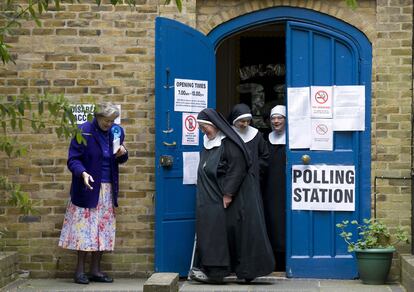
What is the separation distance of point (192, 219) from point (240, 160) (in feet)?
3.00

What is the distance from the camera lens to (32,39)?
10125 mm

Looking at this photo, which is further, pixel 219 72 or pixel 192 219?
pixel 219 72

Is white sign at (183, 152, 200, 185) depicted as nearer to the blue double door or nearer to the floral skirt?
the blue double door

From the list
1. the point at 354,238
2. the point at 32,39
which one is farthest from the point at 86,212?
the point at 354,238

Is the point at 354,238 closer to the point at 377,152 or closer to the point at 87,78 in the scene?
the point at 377,152

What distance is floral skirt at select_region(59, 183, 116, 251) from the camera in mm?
9516

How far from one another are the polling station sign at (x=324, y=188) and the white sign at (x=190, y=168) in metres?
1.05

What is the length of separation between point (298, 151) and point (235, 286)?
1.61 m

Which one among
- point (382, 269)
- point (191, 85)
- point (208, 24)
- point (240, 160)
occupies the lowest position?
point (382, 269)

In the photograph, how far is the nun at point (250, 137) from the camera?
32.4 feet

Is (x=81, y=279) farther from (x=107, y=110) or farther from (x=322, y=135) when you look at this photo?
(x=322, y=135)

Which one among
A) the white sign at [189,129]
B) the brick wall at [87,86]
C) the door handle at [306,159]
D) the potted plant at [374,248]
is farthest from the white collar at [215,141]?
the potted plant at [374,248]

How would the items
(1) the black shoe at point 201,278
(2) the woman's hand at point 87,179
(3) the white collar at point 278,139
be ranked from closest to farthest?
(2) the woman's hand at point 87,179
(1) the black shoe at point 201,278
(3) the white collar at point 278,139

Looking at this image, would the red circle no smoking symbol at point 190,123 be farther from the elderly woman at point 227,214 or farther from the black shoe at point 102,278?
the black shoe at point 102,278
